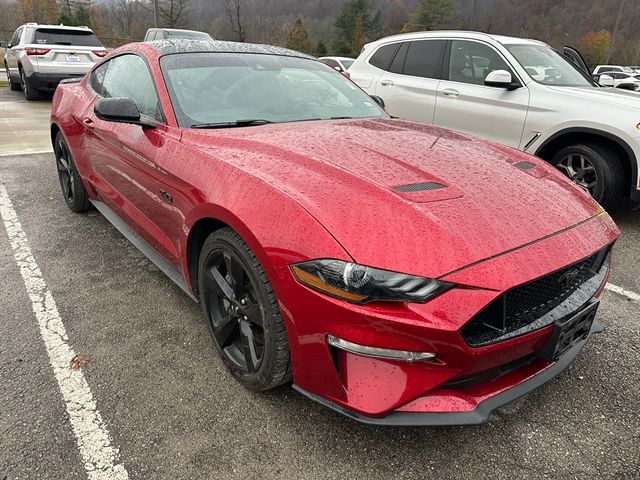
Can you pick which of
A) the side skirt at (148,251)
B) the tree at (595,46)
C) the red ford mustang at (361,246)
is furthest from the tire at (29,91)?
the tree at (595,46)

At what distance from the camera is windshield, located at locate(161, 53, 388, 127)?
2.60m

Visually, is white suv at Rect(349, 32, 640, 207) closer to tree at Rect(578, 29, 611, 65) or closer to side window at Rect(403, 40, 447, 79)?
side window at Rect(403, 40, 447, 79)

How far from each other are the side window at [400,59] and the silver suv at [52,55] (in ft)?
25.4

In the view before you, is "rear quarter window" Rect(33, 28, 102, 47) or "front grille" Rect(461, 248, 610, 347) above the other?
"rear quarter window" Rect(33, 28, 102, 47)

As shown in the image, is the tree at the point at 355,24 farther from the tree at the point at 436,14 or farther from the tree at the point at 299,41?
the tree at the point at 299,41

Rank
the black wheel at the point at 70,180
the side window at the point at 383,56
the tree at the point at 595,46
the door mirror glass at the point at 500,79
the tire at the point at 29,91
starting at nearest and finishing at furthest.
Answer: the black wheel at the point at 70,180
the door mirror glass at the point at 500,79
the side window at the point at 383,56
the tire at the point at 29,91
the tree at the point at 595,46

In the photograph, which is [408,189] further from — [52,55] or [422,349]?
[52,55]

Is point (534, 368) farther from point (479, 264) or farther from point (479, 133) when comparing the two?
point (479, 133)

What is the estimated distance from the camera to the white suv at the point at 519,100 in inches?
169

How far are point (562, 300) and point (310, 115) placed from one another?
175 cm

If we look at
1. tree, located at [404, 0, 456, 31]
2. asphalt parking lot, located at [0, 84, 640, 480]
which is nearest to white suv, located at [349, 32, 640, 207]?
asphalt parking lot, located at [0, 84, 640, 480]

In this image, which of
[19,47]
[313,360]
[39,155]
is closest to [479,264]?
[313,360]

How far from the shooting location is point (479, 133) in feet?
16.9

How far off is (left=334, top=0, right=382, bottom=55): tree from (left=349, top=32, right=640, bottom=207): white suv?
49.5 metres
